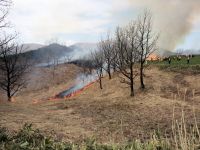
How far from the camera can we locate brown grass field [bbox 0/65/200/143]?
25250 mm

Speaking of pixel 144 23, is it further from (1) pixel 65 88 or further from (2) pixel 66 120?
(1) pixel 65 88

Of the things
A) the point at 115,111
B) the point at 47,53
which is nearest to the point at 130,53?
the point at 115,111

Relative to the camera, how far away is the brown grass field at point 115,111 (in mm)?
25250

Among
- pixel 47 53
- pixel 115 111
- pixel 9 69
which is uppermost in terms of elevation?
pixel 47 53

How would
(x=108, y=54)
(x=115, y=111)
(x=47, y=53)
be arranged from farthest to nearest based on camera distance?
(x=47, y=53)
(x=108, y=54)
(x=115, y=111)

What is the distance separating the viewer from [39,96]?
78.9m

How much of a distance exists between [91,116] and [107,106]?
7.44 meters

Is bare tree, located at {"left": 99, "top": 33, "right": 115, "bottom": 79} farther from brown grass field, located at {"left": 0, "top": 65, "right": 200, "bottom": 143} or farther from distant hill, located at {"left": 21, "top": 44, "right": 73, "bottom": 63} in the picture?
distant hill, located at {"left": 21, "top": 44, "right": 73, "bottom": 63}

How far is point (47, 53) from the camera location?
520 feet

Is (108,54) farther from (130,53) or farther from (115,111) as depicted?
(115,111)

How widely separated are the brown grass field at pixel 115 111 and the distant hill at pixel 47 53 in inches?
3144

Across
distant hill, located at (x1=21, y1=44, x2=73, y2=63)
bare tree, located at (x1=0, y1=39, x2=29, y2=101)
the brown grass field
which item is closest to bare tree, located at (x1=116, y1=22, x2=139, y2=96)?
the brown grass field

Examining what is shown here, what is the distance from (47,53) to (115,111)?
12503cm

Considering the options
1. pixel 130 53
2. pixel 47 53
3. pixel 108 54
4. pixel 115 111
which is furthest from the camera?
pixel 47 53
